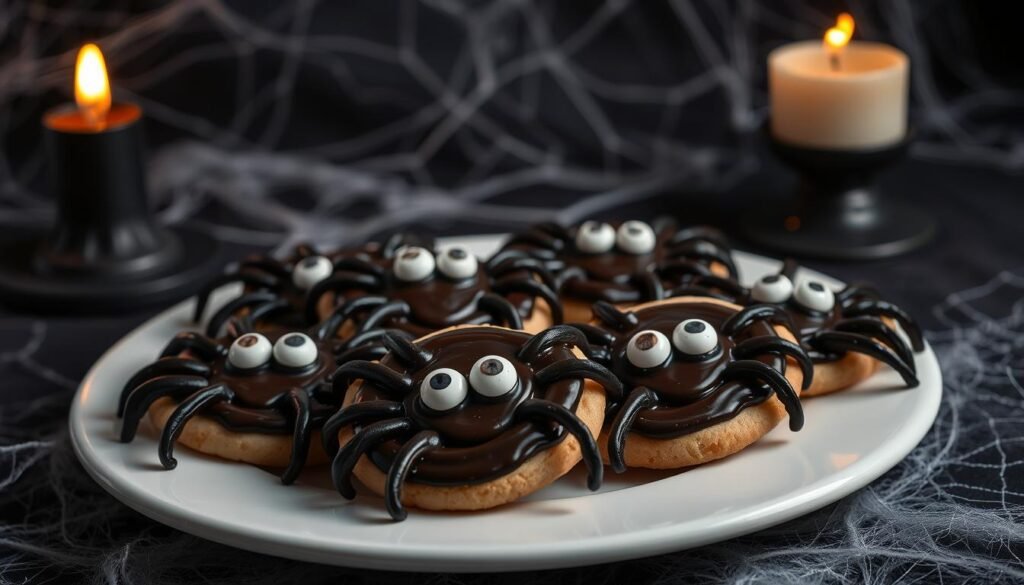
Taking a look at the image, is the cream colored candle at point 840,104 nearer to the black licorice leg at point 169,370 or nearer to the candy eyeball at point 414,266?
the candy eyeball at point 414,266

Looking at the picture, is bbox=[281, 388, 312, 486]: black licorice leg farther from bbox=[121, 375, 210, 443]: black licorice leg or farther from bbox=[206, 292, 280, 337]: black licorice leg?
bbox=[206, 292, 280, 337]: black licorice leg

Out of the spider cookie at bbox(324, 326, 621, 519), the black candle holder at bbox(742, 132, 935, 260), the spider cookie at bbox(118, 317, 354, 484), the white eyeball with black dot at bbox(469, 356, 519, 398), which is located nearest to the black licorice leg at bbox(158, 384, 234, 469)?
the spider cookie at bbox(118, 317, 354, 484)

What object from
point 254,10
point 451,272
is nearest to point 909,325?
point 451,272

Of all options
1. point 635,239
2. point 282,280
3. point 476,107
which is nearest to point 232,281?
point 282,280

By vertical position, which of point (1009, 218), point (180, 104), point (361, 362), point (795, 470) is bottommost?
point (1009, 218)

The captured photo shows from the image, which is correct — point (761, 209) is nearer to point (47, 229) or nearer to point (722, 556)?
point (722, 556)

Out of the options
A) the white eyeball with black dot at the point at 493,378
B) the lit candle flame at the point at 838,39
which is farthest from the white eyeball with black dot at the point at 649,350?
the lit candle flame at the point at 838,39
